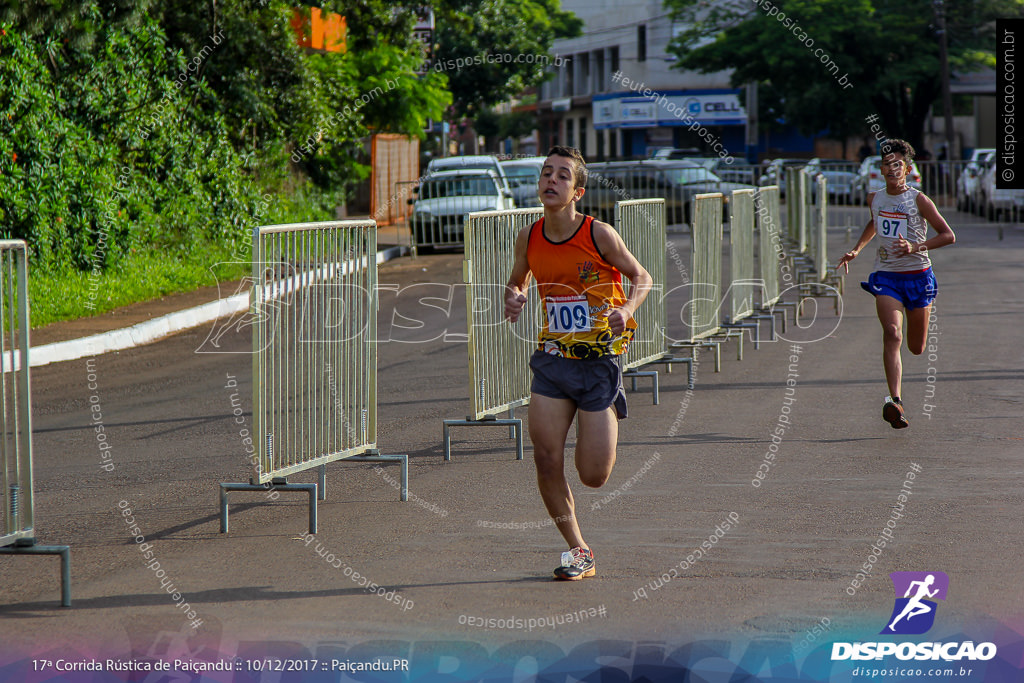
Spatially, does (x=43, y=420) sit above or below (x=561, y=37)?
below

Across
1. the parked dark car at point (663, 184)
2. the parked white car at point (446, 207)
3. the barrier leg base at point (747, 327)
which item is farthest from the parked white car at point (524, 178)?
the barrier leg base at point (747, 327)

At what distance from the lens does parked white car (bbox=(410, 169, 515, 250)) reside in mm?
24562

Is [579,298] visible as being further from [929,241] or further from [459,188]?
[459,188]

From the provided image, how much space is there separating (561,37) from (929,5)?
22013 mm

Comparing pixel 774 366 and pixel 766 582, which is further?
pixel 774 366

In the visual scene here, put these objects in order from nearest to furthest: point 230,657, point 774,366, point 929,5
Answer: point 230,657 < point 774,366 < point 929,5

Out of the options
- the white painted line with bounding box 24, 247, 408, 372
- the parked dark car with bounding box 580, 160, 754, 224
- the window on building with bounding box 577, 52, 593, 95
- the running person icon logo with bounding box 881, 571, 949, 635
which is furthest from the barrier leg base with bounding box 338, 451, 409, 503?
the window on building with bounding box 577, 52, 593, 95

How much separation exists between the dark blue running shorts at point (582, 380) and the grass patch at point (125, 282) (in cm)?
808

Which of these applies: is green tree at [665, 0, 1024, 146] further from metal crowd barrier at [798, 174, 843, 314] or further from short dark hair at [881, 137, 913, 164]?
short dark hair at [881, 137, 913, 164]

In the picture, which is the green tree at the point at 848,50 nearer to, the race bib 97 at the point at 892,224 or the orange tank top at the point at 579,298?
the race bib 97 at the point at 892,224

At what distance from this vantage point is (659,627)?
4.68m

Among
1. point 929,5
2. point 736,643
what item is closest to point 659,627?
point 736,643

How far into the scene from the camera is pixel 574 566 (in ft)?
17.4

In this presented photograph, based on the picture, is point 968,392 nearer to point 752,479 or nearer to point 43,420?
point 752,479
